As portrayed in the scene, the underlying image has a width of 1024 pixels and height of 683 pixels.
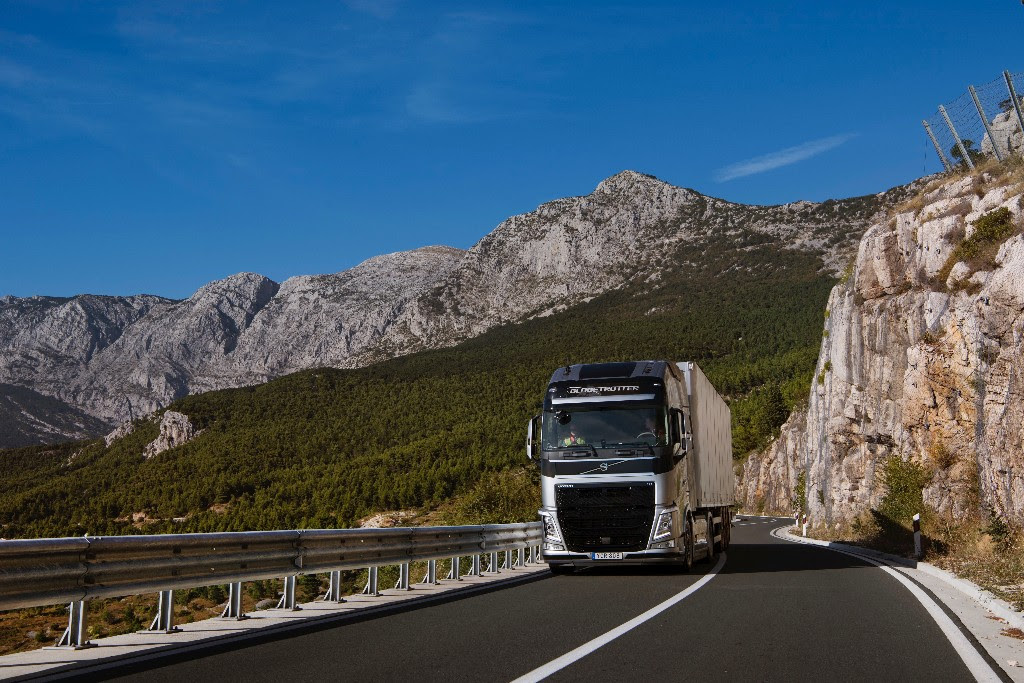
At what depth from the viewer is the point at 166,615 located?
29.3ft

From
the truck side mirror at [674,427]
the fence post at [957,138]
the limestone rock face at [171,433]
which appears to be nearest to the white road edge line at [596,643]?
the truck side mirror at [674,427]

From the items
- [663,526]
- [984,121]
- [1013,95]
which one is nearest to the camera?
[663,526]

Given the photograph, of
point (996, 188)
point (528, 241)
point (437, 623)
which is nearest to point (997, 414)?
point (996, 188)

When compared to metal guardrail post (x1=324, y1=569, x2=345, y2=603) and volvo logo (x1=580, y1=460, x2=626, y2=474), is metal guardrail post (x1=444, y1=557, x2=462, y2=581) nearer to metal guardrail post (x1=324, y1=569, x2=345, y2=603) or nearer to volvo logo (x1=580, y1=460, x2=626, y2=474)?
volvo logo (x1=580, y1=460, x2=626, y2=474)

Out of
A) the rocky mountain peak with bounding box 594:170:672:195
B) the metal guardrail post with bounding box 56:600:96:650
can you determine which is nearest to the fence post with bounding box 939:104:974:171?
the metal guardrail post with bounding box 56:600:96:650

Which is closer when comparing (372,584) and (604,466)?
(372,584)

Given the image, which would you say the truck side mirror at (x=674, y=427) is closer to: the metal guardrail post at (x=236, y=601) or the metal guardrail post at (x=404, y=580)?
the metal guardrail post at (x=404, y=580)

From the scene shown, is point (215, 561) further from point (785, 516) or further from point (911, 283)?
point (785, 516)

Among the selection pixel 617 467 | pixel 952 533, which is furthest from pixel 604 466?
pixel 952 533

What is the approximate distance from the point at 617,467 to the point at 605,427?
0.84 metres

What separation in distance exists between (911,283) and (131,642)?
29.7 m

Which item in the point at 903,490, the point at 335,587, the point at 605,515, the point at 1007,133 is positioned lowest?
the point at 335,587

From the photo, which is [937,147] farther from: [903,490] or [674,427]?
[674,427]

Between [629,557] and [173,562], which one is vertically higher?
[173,562]
